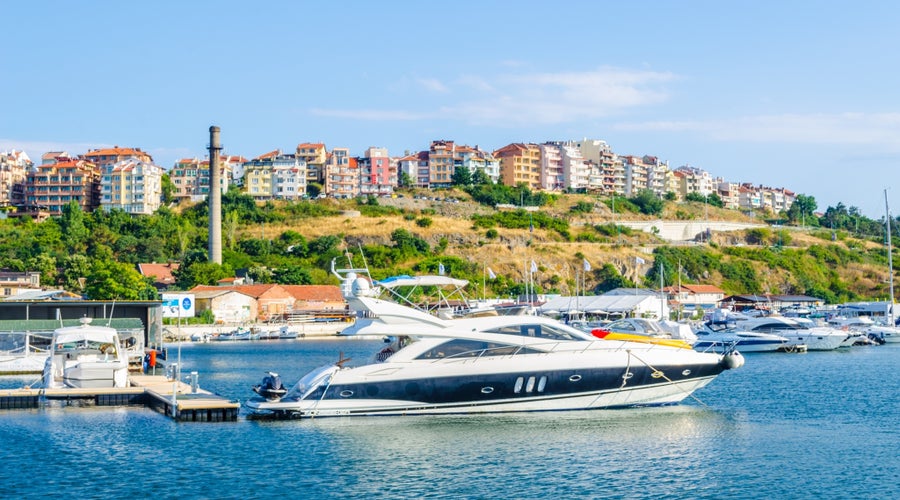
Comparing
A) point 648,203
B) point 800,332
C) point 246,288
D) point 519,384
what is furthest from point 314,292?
point 519,384

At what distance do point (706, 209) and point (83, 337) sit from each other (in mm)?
155565

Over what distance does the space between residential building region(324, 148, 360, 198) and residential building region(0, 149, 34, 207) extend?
4437 centimetres

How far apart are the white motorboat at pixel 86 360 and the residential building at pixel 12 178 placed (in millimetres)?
119721

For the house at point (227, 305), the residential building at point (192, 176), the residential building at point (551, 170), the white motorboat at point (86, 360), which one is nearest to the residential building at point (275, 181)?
the residential building at point (192, 176)

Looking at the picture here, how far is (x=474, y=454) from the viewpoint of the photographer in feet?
90.6

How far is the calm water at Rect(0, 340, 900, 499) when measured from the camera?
79.3ft

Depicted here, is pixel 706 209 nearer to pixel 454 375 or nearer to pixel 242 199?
pixel 242 199

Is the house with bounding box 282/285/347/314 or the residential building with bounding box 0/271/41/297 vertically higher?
the residential building with bounding box 0/271/41/297

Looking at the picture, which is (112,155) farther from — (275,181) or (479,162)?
(479,162)

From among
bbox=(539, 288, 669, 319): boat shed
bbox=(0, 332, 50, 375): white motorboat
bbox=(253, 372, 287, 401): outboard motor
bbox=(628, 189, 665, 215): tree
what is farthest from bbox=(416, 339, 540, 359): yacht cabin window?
bbox=(628, 189, 665, 215): tree

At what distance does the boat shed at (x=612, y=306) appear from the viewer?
93562 millimetres

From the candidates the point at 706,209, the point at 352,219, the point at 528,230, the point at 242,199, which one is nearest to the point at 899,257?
the point at 706,209

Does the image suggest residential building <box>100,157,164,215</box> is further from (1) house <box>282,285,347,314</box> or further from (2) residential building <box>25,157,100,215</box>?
(1) house <box>282,285,347,314</box>

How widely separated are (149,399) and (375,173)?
13493 centimetres
